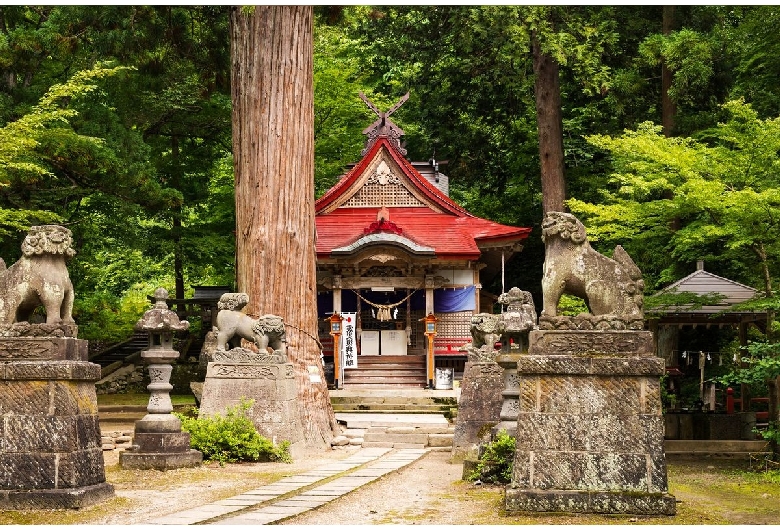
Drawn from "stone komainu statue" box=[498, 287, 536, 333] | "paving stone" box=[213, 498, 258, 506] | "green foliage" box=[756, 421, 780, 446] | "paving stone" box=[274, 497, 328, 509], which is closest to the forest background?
"green foliage" box=[756, 421, 780, 446]

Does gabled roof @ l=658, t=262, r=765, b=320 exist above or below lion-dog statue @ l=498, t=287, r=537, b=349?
above

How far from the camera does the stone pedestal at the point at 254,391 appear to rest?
13.8m

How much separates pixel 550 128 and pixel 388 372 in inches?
321

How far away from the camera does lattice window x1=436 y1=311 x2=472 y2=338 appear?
1139 inches

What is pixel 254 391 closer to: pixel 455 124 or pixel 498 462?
pixel 498 462

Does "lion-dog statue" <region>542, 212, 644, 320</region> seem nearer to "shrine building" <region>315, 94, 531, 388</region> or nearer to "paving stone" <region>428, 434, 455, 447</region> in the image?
"paving stone" <region>428, 434, 455, 447</region>

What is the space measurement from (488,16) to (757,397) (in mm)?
10553

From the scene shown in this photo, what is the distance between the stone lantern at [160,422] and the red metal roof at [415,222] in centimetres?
1499

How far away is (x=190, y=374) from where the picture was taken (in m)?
27.3

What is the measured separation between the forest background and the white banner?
12.1 ft

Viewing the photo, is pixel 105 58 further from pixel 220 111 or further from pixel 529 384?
pixel 529 384

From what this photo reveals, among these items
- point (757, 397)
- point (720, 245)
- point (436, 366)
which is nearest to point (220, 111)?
point (436, 366)

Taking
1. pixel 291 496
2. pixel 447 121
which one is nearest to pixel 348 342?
pixel 447 121

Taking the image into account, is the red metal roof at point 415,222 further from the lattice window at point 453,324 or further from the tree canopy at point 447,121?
the lattice window at point 453,324
